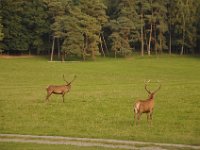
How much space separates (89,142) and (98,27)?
63652mm

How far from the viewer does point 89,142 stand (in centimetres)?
1703

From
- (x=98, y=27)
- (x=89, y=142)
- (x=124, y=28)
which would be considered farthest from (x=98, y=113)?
(x=124, y=28)

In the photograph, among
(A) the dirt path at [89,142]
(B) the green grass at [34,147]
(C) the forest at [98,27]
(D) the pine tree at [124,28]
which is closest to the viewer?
(B) the green grass at [34,147]

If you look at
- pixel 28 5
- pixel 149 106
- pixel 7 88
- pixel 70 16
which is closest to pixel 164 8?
pixel 70 16

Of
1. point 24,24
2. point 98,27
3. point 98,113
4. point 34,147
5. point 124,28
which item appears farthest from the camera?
point 24,24

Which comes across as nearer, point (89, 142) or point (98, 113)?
point (89, 142)

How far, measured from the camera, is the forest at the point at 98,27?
79.1 meters

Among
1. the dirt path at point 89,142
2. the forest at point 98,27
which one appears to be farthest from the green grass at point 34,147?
the forest at point 98,27

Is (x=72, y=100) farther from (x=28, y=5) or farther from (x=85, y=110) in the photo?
(x=28, y=5)

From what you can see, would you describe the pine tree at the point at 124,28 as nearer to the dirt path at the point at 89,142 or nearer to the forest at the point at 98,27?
the forest at the point at 98,27

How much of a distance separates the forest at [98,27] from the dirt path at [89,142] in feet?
194

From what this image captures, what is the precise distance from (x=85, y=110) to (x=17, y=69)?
3710cm

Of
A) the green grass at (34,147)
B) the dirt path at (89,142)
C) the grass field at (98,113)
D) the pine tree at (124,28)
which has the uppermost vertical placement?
the pine tree at (124,28)

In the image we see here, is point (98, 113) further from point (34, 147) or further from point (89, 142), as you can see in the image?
point (34, 147)
